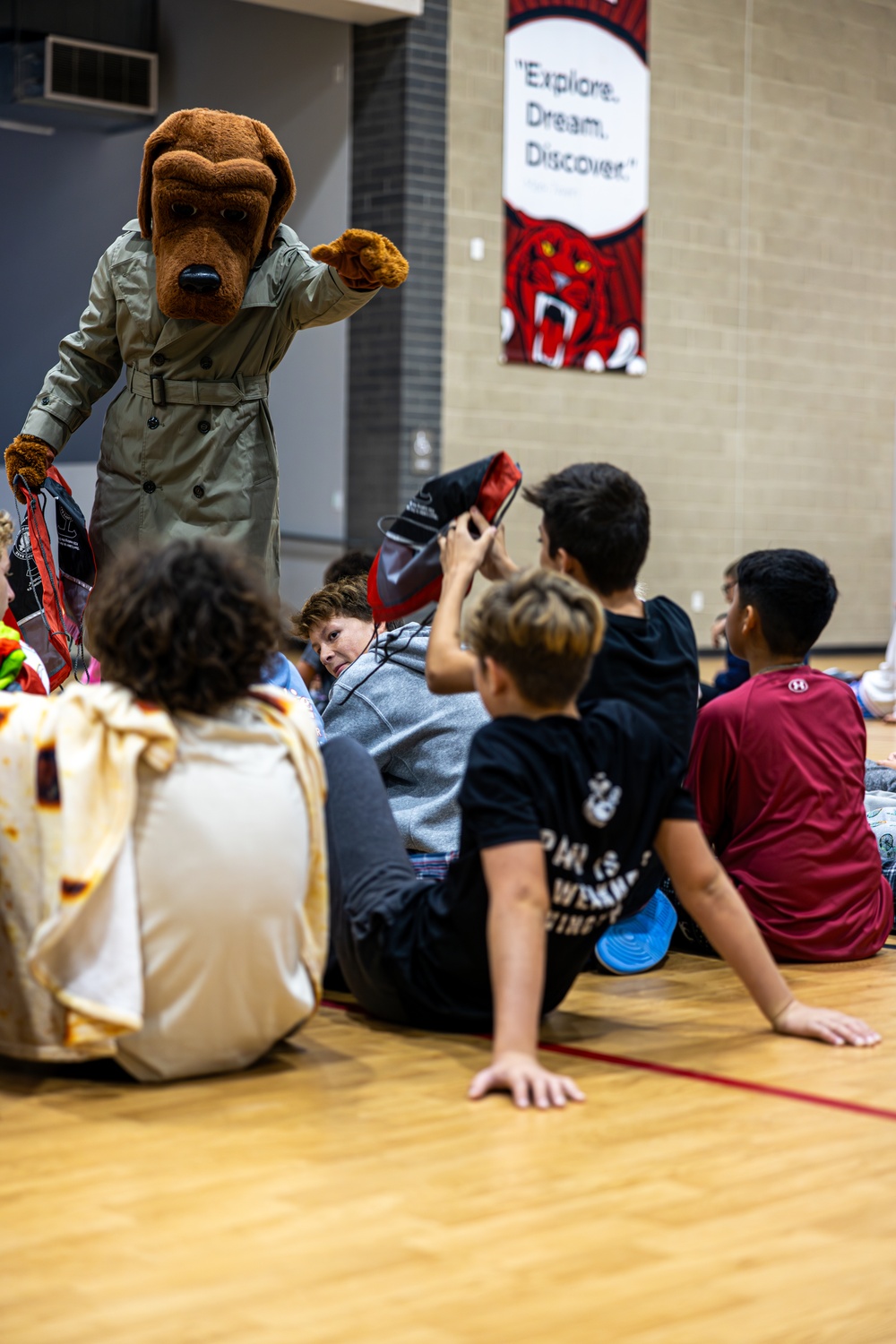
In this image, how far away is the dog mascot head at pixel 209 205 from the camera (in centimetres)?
377

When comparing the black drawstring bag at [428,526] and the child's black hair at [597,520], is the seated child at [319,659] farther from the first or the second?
the child's black hair at [597,520]

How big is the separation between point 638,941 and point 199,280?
5.63 feet

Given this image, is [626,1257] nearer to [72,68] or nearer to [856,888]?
[856,888]

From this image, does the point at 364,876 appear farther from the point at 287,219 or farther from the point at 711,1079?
the point at 287,219

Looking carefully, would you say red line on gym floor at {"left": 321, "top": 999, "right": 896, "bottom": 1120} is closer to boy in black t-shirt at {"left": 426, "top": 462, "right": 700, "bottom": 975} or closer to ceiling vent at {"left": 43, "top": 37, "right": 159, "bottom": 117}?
boy in black t-shirt at {"left": 426, "top": 462, "right": 700, "bottom": 975}

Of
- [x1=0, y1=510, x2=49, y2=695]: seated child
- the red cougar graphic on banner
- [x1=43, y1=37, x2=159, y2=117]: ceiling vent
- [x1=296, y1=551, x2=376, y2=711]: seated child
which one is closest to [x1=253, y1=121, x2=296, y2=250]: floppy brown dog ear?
[x1=296, y1=551, x2=376, y2=711]: seated child

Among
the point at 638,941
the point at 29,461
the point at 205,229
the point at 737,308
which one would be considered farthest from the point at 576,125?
the point at 638,941

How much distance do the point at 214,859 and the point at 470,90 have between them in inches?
339

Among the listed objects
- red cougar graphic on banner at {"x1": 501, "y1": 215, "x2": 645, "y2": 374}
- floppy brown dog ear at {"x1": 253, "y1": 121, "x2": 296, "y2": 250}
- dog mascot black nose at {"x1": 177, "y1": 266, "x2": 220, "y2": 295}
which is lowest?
dog mascot black nose at {"x1": 177, "y1": 266, "x2": 220, "y2": 295}

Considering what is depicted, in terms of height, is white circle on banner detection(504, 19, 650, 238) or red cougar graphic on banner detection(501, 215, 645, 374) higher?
white circle on banner detection(504, 19, 650, 238)

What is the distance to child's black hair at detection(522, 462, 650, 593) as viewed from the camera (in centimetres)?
287

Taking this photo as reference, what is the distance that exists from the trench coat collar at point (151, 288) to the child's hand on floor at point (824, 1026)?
6.83 feet

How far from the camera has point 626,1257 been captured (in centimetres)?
179

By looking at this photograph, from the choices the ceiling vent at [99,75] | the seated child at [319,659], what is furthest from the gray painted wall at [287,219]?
the seated child at [319,659]
